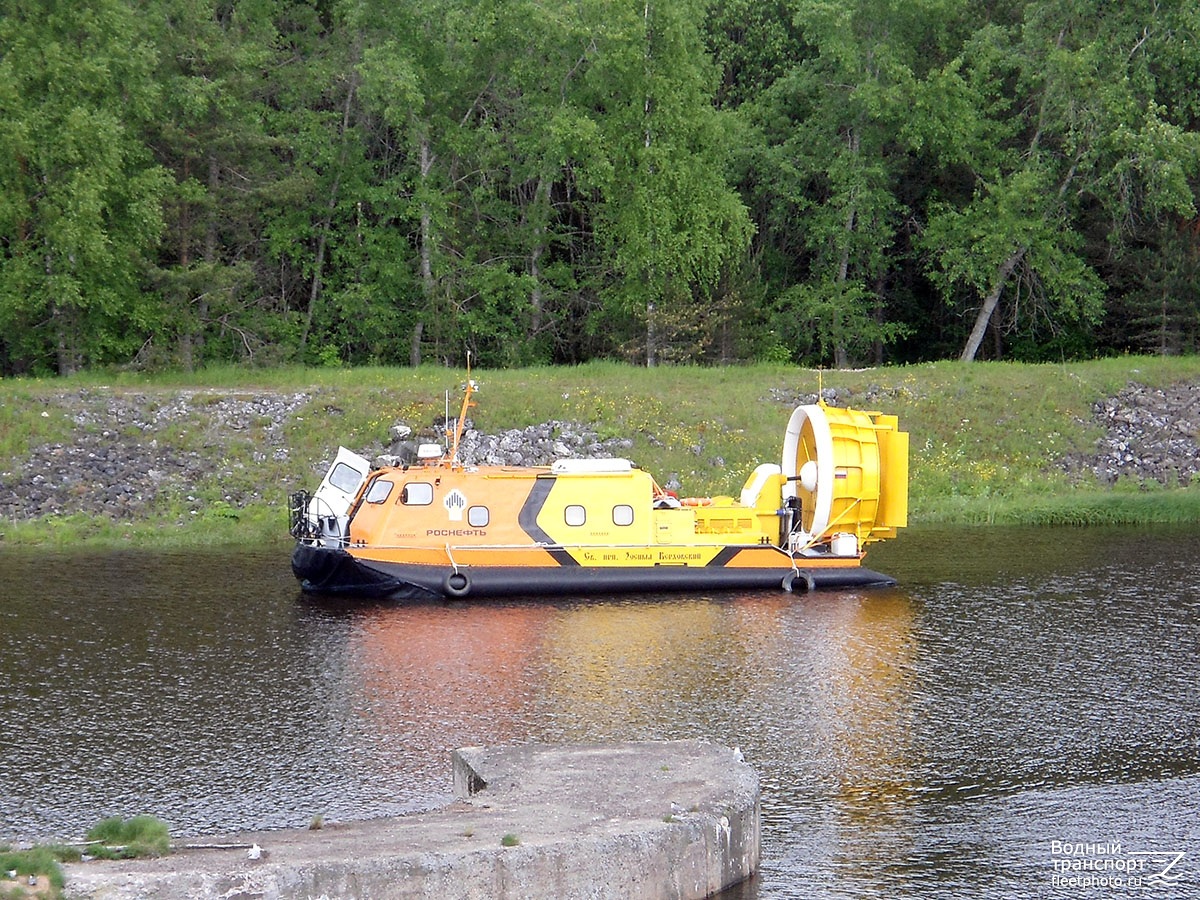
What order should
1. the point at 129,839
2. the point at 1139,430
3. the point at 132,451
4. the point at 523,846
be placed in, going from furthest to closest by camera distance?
the point at 1139,430 → the point at 132,451 → the point at 129,839 → the point at 523,846

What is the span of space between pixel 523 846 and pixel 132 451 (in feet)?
74.7

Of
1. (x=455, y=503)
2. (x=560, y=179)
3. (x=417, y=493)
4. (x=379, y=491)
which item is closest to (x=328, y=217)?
(x=560, y=179)

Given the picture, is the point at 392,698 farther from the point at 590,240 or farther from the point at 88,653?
the point at 590,240

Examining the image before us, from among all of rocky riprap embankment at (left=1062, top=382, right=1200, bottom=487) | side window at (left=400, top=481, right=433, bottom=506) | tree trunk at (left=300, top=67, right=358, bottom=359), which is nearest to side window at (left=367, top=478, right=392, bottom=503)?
side window at (left=400, top=481, right=433, bottom=506)

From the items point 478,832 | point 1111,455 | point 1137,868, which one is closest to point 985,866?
point 1137,868

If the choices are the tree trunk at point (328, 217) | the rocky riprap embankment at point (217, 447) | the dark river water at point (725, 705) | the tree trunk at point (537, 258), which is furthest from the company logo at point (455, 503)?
the tree trunk at point (328, 217)

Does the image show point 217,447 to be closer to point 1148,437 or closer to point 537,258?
point 537,258

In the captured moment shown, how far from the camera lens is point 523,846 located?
374 inches

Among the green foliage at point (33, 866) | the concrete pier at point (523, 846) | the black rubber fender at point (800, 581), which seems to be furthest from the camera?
the black rubber fender at point (800, 581)

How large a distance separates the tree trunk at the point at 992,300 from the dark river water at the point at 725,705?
17980 millimetres

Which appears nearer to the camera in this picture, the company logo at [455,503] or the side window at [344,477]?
the company logo at [455,503]

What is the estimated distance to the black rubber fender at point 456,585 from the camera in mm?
21859

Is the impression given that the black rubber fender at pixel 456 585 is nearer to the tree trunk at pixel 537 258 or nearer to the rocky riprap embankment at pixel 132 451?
the rocky riprap embankment at pixel 132 451

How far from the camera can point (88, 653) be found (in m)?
18.2
